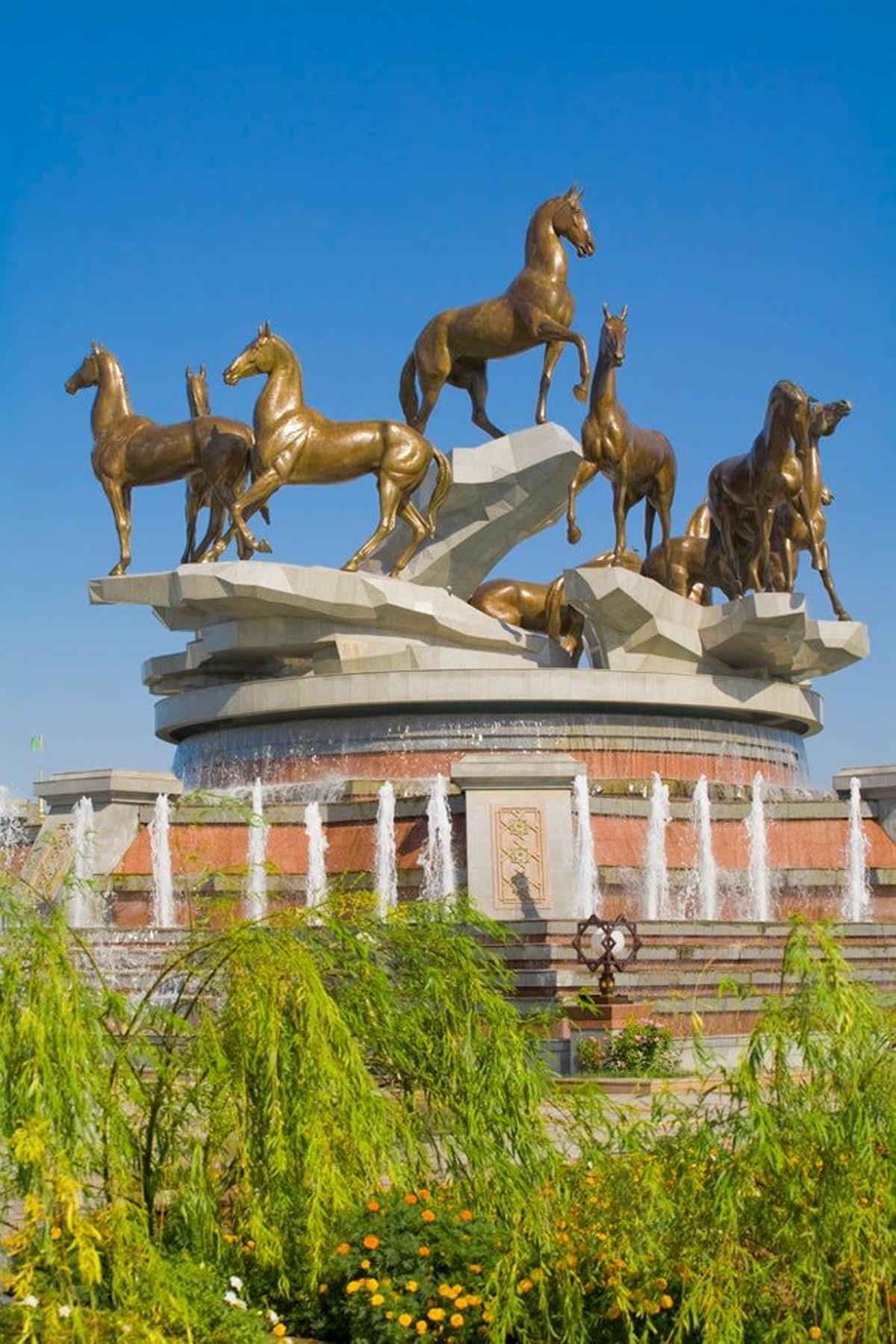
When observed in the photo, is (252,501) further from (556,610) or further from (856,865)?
(856,865)

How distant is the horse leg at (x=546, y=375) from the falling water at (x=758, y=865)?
7.23 metres

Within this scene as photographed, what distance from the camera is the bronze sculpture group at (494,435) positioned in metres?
21.9

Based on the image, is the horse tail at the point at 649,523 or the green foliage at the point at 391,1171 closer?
the green foliage at the point at 391,1171

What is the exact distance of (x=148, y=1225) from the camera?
6027mm

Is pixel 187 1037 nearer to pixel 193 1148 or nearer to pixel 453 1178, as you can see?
→ pixel 193 1148

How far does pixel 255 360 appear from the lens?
22062 mm

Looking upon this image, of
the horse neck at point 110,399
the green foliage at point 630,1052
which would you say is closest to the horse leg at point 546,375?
the horse neck at point 110,399

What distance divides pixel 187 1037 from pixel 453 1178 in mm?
1224

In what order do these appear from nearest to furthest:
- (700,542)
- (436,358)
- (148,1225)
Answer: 1. (148,1225)
2. (436,358)
3. (700,542)

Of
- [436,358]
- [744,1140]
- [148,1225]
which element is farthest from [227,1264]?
[436,358]

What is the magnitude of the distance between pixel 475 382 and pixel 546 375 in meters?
1.22

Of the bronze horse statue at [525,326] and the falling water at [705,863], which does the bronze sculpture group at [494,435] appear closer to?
the bronze horse statue at [525,326]

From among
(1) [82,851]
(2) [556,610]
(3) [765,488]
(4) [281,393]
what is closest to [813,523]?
(3) [765,488]

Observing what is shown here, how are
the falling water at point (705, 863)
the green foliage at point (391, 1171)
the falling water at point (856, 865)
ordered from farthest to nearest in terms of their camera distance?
1. the falling water at point (856, 865)
2. the falling water at point (705, 863)
3. the green foliage at point (391, 1171)
